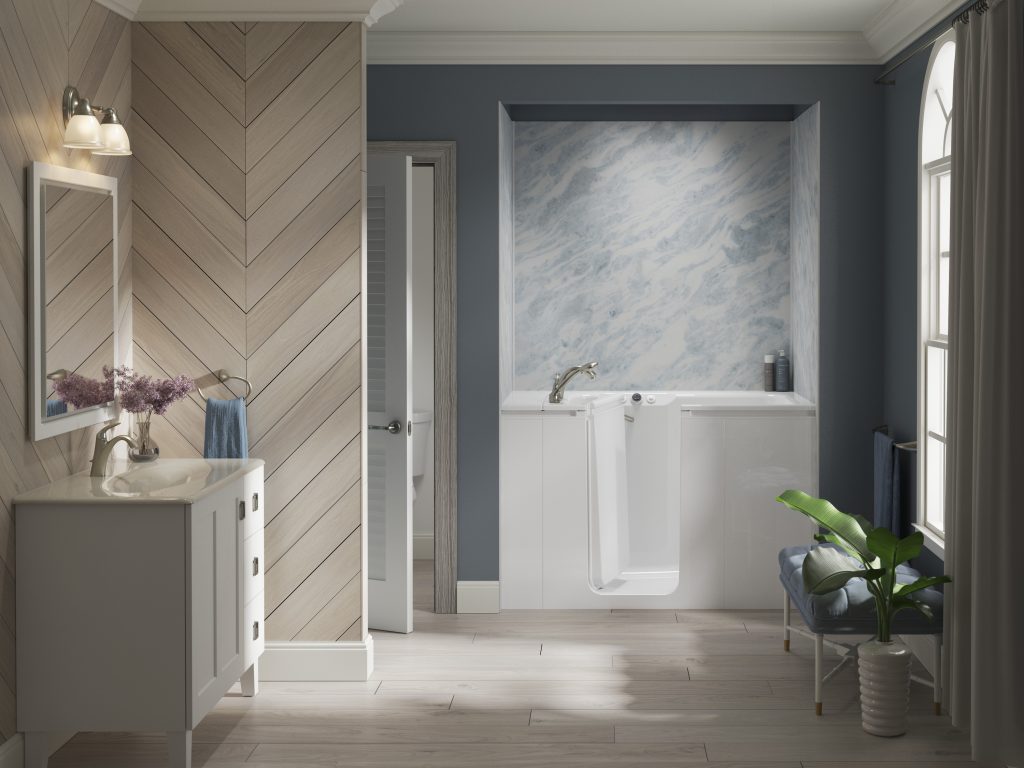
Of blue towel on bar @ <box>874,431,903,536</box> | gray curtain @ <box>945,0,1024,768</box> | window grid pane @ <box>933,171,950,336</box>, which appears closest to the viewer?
gray curtain @ <box>945,0,1024,768</box>

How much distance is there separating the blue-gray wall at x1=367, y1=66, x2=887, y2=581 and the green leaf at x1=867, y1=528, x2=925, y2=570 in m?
1.44

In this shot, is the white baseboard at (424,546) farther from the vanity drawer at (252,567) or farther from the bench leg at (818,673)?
the bench leg at (818,673)

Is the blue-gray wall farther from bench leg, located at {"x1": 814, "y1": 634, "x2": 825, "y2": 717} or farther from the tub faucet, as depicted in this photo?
bench leg, located at {"x1": 814, "y1": 634, "x2": 825, "y2": 717}

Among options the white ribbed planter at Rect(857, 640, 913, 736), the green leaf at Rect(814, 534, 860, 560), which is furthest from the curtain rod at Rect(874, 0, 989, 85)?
the white ribbed planter at Rect(857, 640, 913, 736)

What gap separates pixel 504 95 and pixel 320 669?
2.63 meters

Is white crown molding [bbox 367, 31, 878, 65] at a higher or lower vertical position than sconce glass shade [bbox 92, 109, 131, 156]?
higher

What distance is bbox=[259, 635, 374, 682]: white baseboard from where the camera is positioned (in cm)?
400

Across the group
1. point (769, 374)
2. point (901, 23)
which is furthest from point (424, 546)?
point (901, 23)

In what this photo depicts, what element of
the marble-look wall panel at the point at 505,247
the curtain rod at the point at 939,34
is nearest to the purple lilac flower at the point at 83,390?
the marble-look wall panel at the point at 505,247

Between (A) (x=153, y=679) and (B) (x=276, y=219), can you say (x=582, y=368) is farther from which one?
(A) (x=153, y=679)

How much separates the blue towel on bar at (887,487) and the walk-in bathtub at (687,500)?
17.9 inches

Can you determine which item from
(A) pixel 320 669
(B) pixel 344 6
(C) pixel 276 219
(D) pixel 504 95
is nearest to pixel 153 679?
(A) pixel 320 669

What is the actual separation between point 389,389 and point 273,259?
34.0 inches

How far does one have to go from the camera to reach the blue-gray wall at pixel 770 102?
4816 mm
